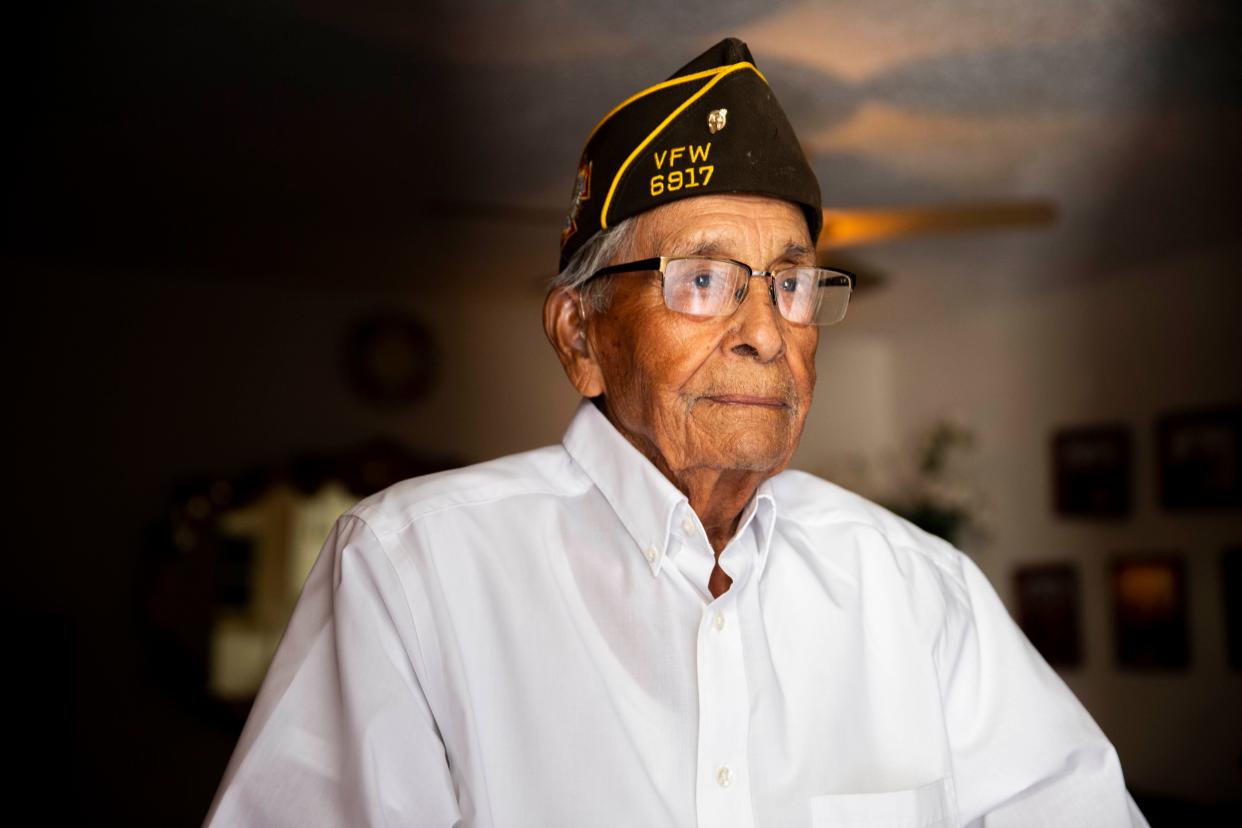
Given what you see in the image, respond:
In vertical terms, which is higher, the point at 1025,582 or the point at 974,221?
the point at 974,221

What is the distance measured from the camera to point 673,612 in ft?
4.37

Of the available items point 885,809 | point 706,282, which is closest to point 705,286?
point 706,282

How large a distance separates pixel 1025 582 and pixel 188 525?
4.18m

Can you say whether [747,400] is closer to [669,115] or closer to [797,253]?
[797,253]

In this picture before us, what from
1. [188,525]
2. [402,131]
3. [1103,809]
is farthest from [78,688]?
[1103,809]

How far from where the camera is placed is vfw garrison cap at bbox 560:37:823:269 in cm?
140

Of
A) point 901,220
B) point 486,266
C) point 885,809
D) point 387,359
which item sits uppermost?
point 486,266

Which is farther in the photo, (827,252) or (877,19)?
(827,252)

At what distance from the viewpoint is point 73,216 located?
477 cm

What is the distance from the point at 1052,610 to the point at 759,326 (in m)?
5.14

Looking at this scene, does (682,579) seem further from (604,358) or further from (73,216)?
(73,216)

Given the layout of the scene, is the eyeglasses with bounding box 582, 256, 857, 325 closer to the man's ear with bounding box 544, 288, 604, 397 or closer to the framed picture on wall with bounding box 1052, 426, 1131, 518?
the man's ear with bounding box 544, 288, 604, 397

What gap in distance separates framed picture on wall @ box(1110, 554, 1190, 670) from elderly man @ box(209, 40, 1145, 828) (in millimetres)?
4283

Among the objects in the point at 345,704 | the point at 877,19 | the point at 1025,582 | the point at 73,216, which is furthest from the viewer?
the point at 1025,582
